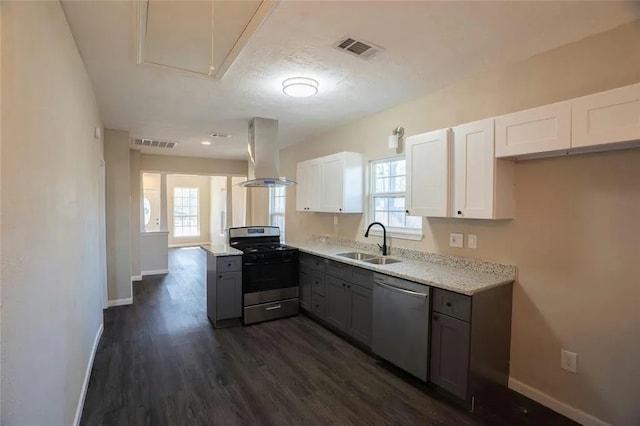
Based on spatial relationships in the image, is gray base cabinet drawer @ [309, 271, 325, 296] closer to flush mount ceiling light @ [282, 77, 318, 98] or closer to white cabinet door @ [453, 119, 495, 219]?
white cabinet door @ [453, 119, 495, 219]

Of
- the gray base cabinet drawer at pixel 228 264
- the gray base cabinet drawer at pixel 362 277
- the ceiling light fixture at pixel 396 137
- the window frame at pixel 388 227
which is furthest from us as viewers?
the gray base cabinet drawer at pixel 228 264

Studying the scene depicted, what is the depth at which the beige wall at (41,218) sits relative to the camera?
1.10m

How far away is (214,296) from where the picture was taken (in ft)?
12.6

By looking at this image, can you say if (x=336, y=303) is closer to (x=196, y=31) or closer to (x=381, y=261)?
(x=381, y=261)

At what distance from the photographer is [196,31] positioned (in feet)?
6.82

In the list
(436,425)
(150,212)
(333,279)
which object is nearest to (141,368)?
(333,279)

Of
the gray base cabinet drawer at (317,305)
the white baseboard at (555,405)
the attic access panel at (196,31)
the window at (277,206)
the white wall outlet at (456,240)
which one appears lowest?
the white baseboard at (555,405)

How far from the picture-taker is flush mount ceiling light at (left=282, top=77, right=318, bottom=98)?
284cm

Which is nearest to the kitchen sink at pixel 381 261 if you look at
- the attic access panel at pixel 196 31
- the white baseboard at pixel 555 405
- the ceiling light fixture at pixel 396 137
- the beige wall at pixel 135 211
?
the ceiling light fixture at pixel 396 137

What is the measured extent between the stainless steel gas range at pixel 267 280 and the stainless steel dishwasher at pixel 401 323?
1.52 metres

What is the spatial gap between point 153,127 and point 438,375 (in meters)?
4.62

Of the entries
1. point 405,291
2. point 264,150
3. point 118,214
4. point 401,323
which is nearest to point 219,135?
point 264,150

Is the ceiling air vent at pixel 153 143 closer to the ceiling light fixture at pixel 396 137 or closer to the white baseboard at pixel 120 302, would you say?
the white baseboard at pixel 120 302

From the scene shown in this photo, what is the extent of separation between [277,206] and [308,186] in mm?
2077
